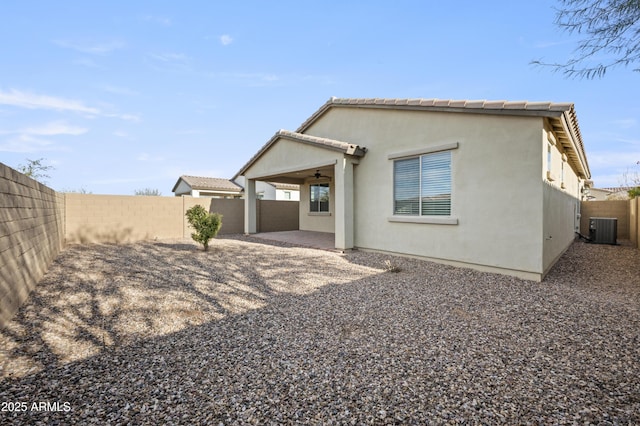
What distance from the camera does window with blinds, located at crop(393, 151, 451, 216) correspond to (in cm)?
797

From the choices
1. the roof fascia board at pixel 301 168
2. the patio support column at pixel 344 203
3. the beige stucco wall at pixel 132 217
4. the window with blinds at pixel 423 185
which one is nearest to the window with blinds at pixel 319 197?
the roof fascia board at pixel 301 168

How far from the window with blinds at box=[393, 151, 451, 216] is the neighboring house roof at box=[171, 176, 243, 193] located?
25281mm

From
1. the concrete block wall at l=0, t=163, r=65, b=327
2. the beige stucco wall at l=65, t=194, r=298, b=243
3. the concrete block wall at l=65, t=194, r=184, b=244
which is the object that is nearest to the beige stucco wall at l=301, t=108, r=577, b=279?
the concrete block wall at l=0, t=163, r=65, b=327

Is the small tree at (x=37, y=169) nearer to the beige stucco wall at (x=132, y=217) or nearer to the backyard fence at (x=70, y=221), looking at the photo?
the beige stucco wall at (x=132, y=217)

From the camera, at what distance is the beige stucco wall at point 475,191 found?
259 inches

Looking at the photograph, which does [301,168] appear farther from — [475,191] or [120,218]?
[120,218]

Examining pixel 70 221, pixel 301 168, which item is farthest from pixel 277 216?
Result: pixel 70 221

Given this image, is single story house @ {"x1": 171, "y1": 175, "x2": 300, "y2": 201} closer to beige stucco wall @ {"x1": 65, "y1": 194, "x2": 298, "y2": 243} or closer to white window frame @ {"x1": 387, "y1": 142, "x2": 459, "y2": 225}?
beige stucco wall @ {"x1": 65, "y1": 194, "x2": 298, "y2": 243}

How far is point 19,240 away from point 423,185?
884 cm

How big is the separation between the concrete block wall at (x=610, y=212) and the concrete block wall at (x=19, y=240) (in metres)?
22.7

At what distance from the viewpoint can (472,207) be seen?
745 centimetres

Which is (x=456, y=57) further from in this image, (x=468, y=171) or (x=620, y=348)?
(x=620, y=348)

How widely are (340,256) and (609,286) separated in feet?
21.2

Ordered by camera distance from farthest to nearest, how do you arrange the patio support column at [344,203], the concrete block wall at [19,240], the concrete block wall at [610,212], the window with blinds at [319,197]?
1. the window with blinds at [319,197]
2. the concrete block wall at [610,212]
3. the patio support column at [344,203]
4. the concrete block wall at [19,240]
